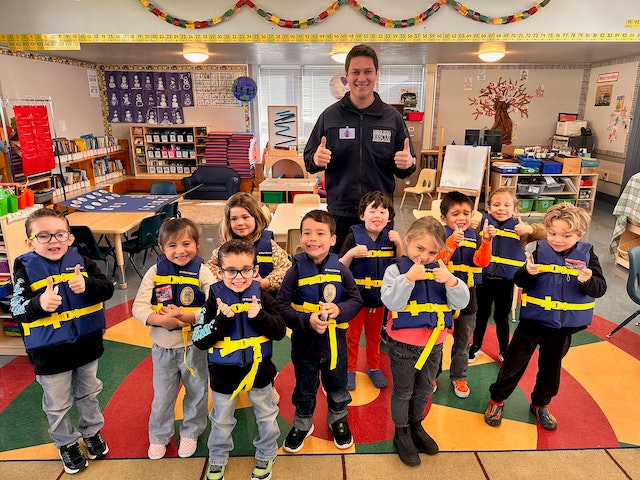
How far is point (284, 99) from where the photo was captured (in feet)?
35.7

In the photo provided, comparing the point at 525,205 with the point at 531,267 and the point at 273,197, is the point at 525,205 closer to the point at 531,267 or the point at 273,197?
the point at 273,197

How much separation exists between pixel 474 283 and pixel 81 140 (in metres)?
8.56

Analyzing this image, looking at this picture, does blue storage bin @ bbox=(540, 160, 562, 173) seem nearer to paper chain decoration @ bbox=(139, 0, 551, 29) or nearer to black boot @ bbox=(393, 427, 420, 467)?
paper chain decoration @ bbox=(139, 0, 551, 29)

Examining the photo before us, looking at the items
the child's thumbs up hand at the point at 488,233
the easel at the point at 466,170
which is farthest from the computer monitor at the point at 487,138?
the child's thumbs up hand at the point at 488,233

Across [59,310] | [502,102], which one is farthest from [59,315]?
[502,102]

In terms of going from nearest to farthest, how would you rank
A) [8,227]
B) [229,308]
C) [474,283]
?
[229,308] → [474,283] → [8,227]

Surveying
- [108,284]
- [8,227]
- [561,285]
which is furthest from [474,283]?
[8,227]

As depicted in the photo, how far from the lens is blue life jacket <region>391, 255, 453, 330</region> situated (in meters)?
2.30

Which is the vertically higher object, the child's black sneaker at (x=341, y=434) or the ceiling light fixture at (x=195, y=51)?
the ceiling light fixture at (x=195, y=51)

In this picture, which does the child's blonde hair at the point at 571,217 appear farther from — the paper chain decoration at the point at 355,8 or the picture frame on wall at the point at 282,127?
the picture frame on wall at the point at 282,127

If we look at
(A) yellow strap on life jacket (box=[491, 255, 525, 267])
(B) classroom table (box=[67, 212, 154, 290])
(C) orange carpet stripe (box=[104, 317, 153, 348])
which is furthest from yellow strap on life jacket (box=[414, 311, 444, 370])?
(B) classroom table (box=[67, 212, 154, 290])

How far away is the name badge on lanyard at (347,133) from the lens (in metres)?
2.98

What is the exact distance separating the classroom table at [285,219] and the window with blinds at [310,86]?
19.6 feet

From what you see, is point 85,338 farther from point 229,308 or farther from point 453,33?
point 453,33
